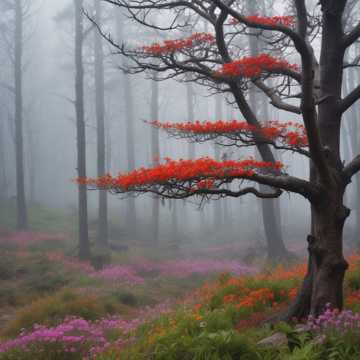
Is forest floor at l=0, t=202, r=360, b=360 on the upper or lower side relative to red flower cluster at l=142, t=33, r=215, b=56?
lower

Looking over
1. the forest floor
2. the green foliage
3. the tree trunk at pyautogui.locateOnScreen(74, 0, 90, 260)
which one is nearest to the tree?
the forest floor

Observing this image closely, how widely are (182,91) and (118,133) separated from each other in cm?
1028

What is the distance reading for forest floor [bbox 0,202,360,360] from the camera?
14.6 ft

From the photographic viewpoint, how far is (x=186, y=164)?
501cm

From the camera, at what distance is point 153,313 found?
28.3 ft

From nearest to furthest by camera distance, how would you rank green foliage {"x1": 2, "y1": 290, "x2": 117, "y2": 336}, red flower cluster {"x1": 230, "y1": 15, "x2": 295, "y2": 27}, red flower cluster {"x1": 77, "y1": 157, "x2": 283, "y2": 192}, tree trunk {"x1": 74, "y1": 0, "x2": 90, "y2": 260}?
red flower cluster {"x1": 77, "y1": 157, "x2": 283, "y2": 192} < red flower cluster {"x1": 230, "y1": 15, "x2": 295, "y2": 27} < green foliage {"x1": 2, "y1": 290, "x2": 117, "y2": 336} < tree trunk {"x1": 74, "y1": 0, "x2": 90, "y2": 260}

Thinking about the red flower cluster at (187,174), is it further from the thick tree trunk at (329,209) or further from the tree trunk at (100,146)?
the tree trunk at (100,146)

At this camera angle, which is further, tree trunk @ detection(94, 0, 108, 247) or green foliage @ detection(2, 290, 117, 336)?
tree trunk @ detection(94, 0, 108, 247)

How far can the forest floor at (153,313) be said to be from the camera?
4461 mm

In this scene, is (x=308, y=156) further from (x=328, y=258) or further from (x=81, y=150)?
(x=81, y=150)

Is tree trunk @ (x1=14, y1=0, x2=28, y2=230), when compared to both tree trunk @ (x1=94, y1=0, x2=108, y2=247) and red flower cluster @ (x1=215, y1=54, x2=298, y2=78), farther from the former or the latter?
red flower cluster @ (x1=215, y1=54, x2=298, y2=78)

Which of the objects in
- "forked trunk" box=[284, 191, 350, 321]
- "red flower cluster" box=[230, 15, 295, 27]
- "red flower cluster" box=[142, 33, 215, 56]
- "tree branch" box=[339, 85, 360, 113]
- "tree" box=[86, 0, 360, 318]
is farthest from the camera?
"red flower cluster" box=[142, 33, 215, 56]

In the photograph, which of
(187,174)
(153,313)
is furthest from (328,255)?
(153,313)

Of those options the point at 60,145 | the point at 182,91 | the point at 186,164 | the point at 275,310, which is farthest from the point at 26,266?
the point at 60,145
